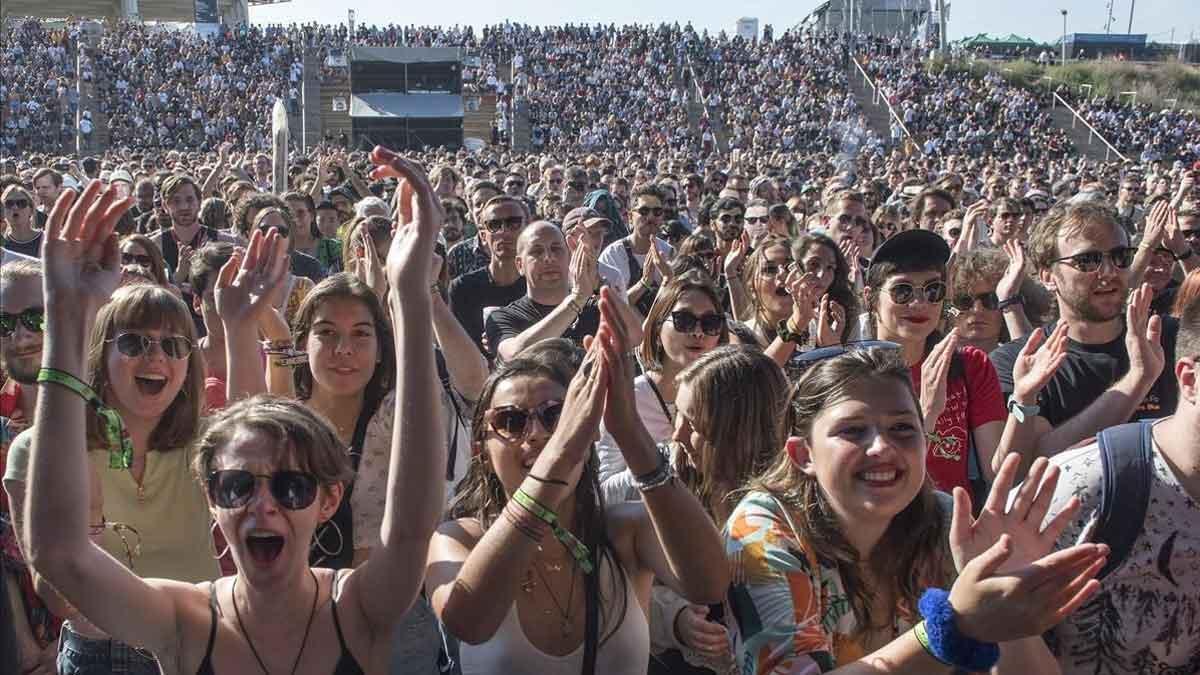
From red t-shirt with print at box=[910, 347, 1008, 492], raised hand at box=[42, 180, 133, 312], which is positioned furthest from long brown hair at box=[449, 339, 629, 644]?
red t-shirt with print at box=[910, 347, 1008, 492]

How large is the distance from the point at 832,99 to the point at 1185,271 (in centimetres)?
3056

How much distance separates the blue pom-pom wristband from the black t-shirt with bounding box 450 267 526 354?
434 cm

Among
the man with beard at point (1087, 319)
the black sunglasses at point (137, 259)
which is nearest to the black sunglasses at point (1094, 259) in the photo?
the man with beard at point (1087, 319)

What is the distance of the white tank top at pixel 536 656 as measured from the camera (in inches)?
105

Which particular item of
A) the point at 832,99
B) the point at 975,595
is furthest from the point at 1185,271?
the point at 832,99

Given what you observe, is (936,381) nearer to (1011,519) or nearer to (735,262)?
(1011,519)

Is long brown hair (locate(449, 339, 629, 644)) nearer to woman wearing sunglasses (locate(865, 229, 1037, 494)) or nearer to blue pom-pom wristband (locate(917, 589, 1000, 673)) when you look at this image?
blue pom-pom wristband (locate(917, 589, 1000, 673))

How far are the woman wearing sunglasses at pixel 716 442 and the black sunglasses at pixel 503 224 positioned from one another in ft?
10.7

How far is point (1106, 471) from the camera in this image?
8.32 feet

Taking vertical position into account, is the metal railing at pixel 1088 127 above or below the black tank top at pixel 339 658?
above

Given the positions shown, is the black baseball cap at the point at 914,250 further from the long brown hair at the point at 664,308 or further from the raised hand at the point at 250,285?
the raised hand at the point at 250,285

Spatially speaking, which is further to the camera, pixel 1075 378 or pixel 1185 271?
pixel 1185 271

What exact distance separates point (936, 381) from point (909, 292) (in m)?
0.58

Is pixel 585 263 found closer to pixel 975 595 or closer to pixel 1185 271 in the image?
pixel 975 595
